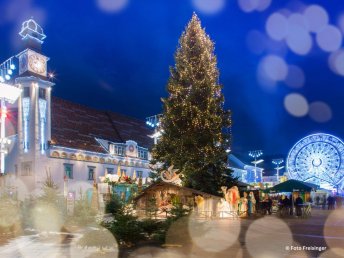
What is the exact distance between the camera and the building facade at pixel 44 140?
3869 cm

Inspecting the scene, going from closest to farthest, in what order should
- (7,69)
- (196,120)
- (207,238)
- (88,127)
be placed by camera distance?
(207,238) → (196,120) → (7,69) → (88,127)

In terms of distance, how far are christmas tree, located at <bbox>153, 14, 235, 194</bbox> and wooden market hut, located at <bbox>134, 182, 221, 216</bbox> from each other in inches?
79.5

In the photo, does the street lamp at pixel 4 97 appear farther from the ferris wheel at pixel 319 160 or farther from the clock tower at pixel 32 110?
the ferris wheel at pixel 319 160

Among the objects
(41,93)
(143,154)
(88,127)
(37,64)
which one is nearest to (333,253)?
(41,93)

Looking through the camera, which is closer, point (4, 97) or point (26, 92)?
point (4, 97)

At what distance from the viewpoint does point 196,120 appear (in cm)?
2895

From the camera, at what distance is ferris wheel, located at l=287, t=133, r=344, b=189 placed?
49812mm

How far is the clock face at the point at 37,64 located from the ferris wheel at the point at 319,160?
3026 centimetres

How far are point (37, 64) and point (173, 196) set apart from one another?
21.3 meters

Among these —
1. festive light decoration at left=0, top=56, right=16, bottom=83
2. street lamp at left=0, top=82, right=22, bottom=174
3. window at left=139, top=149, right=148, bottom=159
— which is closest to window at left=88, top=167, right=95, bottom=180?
window at left=139, top=149, right=148, bottom=159

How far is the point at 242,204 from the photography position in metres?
27.8

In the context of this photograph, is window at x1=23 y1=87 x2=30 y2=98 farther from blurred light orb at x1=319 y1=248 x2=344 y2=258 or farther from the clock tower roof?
blurred light orb at x1=319 y1=248 x2=344 y2=258

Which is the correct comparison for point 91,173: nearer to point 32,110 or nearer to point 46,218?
point 32,110

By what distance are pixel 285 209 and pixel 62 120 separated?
80.1 ft
